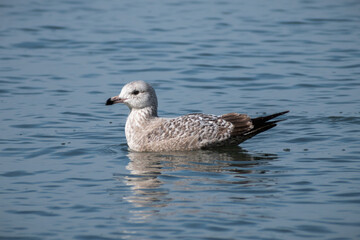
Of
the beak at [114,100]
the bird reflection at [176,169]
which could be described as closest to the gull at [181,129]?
the beak at [114,100]

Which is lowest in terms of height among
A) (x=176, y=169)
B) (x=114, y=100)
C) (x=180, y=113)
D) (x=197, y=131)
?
(x=176, y=169)

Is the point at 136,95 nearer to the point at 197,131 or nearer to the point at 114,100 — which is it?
the point at 114,100

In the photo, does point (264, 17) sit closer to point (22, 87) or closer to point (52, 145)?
point (22, 87)

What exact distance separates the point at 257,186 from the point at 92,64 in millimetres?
9206

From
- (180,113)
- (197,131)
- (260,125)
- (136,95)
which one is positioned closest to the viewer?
(197,131)

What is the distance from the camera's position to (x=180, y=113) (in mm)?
13172

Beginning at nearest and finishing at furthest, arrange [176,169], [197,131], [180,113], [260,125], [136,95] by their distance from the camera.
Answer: [176,169] < [197,131] < [260,125] < [136,95] < [180,113]

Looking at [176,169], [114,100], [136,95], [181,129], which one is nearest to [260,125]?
[181,129]

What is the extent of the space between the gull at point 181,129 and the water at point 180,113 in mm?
213

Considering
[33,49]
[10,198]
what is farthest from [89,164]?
[33,49]

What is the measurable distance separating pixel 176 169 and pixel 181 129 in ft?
3.65

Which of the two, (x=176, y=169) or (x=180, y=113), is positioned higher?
(x=180, y=113)

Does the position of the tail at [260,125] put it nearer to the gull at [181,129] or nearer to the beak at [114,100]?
the gull at [181,129]

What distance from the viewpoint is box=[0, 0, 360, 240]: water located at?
8008mm
